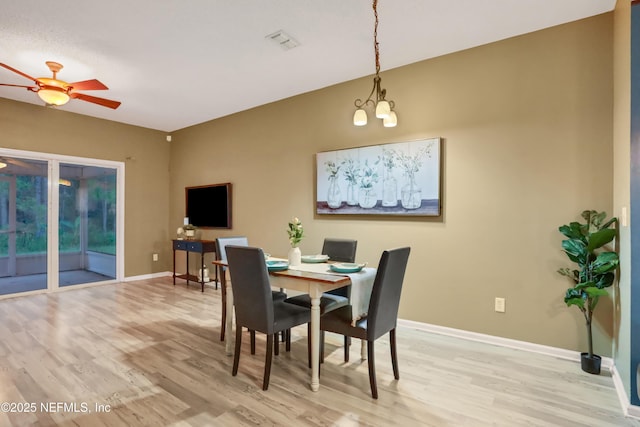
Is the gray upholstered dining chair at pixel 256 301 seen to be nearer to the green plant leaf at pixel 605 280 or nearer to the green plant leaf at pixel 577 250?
the green plant leaf at pixel 577 250

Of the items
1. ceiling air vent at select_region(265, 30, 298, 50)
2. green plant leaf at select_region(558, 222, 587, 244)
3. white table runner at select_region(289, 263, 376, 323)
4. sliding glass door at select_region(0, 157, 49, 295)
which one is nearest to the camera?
white table runner at select_region(289, 263, 376, 323)

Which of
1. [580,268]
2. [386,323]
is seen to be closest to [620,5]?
[580,268]

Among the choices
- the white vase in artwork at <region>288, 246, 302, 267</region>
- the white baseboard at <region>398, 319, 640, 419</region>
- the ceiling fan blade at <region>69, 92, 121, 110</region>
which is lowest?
the white baseboard at <region>398, 319, 640, 419</region>

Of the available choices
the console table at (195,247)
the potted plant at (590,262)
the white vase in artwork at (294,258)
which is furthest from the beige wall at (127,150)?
the potted plant at (590,262)

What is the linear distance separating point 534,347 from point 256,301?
240cm

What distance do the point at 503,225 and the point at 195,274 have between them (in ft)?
15.9

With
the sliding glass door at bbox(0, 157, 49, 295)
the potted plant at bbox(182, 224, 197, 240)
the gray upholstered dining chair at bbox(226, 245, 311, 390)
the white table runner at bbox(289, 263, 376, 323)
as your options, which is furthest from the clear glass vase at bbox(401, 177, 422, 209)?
the sliding glass door at bbox(0, 157, 49, 295)

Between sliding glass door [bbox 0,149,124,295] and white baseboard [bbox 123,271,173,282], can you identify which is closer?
sliding glass door [bbox 0,149,124,295]

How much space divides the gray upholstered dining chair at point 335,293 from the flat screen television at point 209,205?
2.65m

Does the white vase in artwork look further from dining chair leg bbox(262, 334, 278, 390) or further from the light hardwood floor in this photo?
the light hardwood floor

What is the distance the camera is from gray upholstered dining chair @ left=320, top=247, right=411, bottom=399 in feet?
7.00

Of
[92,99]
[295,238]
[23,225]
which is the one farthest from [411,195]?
[23,225]

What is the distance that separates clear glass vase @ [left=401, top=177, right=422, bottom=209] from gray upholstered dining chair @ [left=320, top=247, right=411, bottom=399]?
124 centimetres

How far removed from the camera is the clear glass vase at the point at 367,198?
3723 mm
